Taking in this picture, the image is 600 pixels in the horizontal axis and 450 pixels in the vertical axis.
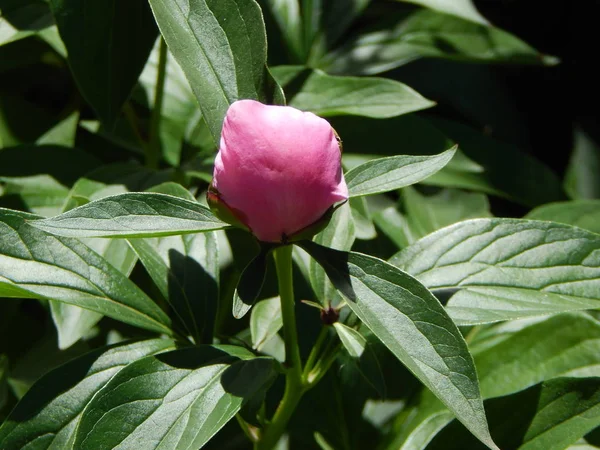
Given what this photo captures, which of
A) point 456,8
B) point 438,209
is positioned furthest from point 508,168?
point 456,8

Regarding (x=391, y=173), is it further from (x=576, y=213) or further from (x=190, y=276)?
(x=576, y=213)

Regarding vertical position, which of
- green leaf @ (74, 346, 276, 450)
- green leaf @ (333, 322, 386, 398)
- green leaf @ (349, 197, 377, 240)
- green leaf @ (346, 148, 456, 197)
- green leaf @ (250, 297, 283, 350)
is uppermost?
green leaf @ (346, 148, 456, 197)

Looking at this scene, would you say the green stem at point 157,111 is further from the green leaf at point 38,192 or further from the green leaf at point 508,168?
the green leaf at point 508,168

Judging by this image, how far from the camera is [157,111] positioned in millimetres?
1203

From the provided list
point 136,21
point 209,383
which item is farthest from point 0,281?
point 136,21

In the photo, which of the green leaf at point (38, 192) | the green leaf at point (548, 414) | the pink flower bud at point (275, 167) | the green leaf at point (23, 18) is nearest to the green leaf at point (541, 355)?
the green leaf at point (548, 414)

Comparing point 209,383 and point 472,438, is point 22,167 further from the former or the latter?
point 472,438

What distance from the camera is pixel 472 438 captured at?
34.5 inches

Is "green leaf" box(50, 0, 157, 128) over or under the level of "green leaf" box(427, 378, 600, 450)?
over

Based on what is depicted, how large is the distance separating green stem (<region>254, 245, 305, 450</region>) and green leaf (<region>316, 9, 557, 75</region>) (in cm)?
69

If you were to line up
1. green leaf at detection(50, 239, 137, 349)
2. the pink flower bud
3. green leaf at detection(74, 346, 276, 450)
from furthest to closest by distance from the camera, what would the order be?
green leaf at detection(50, 239, 137, 349) → green leaf at detection(74, 346, 276, 450) → the pink flower bud

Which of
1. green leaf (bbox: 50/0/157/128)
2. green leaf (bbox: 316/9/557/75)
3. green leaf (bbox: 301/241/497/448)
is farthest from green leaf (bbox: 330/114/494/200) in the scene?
green leaf (bbox: 301/241/497/448)

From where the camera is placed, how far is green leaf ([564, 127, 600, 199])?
1516 millimetres

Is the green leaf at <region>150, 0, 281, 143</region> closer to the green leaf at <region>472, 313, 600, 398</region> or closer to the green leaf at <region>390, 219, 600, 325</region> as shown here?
the green leaf at <region>390, 219, 600, 325</region>
